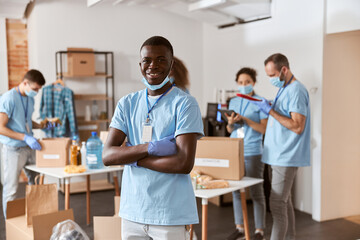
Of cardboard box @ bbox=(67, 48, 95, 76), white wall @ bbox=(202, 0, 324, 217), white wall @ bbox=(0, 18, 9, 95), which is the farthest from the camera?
white wall @ bbox=(0, 18, 9, 95)

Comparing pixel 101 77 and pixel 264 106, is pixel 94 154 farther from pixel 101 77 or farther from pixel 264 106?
pixel 101 77

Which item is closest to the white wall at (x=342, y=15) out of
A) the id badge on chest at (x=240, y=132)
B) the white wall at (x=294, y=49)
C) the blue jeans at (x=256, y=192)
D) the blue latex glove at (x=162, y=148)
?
the white wall at (x=294, y=49)

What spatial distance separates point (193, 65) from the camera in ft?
20.9

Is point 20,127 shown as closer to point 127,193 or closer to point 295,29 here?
point 127,193

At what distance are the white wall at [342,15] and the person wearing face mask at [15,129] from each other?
115 inches

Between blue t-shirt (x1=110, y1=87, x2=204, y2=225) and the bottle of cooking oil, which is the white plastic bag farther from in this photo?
blue t-shirt (x1=110, y1=87, x2=204, y2=225)

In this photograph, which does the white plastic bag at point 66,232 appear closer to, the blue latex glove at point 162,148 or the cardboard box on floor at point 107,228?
the cardboard box on floor at point 107,228

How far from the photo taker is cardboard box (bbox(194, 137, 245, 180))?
2.98m

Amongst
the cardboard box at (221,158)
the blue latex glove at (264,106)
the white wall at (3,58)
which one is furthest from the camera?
the white wall at (3,58)

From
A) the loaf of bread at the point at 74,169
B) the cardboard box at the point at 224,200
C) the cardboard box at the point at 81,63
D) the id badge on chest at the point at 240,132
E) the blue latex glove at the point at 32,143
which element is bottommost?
the cardboard box at the point at 224,200

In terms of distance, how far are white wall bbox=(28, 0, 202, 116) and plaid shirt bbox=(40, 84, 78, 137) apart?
0.37 meters

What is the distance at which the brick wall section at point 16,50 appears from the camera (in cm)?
606

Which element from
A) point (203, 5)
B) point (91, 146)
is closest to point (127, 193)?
point (91, 146)

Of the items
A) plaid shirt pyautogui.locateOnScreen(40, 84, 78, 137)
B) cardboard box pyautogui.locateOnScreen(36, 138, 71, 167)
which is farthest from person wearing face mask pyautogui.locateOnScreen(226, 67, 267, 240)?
plaid shirt pyautogui.locateOnScreen(40, 84, 78, 137)
